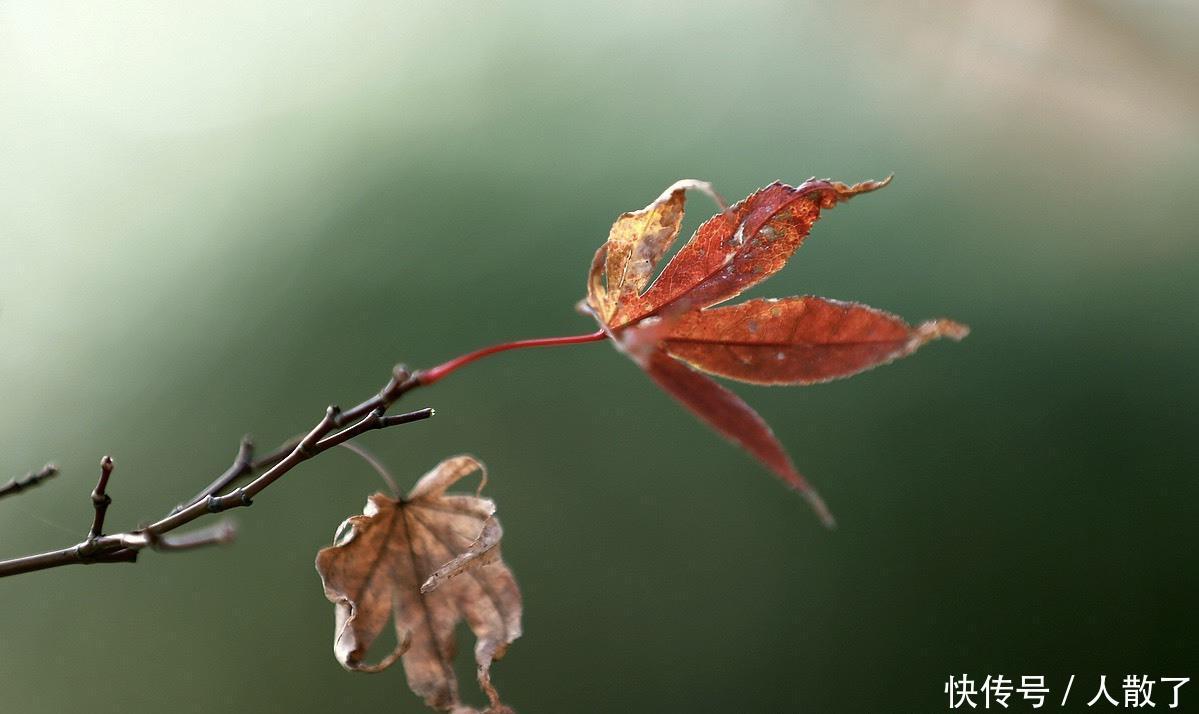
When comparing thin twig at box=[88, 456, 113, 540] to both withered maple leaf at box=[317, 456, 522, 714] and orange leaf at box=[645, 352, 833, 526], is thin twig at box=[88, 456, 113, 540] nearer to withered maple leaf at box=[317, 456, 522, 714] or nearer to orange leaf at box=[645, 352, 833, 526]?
withered maple leaf at box=[317, 456, 522, 714]

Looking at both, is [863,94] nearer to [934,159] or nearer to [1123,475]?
[934,159]

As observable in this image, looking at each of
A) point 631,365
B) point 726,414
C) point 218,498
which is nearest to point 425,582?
point 218,498

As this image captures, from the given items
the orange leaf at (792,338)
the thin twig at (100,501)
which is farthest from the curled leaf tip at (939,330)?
the thin twig at (100,501)

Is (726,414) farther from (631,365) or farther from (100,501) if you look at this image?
(631,365)

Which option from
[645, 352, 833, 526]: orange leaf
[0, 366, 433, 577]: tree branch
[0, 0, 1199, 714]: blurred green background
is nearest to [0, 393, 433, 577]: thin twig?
[0, 366, 433, 577]: tree branch

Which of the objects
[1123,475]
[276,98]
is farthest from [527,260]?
[1123,475]

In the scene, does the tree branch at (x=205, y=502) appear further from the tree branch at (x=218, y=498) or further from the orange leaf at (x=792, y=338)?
the orange leaf at (x=792, y=338)
